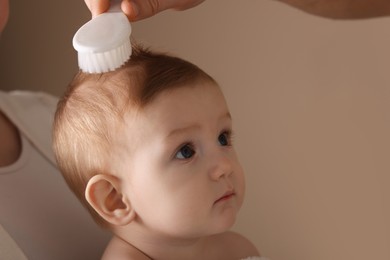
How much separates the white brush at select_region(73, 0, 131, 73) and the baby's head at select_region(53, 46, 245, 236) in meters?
0.03

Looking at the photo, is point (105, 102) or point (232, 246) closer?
point (105, 102)

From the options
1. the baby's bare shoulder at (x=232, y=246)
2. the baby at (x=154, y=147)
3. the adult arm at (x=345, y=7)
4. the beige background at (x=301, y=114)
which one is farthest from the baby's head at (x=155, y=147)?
the beige background at (x=301, y=114)

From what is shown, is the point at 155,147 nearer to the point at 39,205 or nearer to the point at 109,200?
the point at 109,200

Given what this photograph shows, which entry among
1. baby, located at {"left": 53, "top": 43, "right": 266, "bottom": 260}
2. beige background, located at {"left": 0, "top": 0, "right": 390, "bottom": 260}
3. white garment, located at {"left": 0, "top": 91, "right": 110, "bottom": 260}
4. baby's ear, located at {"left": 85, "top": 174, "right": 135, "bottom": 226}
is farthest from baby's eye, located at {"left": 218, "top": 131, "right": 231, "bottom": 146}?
beige background, located at {"left": 0, "top": 0, "right": 390, "bottom": 260}

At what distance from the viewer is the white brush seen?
65 centimetres

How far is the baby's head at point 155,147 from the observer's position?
0.70 m

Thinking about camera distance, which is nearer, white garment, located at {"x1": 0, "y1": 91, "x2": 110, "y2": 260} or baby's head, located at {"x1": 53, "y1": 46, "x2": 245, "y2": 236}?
baby's head, located at {"x1": 53, "y1": 46, "x2": 245, "y2": 236}

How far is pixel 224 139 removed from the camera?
75cm

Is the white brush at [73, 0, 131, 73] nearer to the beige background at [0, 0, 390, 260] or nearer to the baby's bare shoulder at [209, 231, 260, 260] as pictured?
the baby's bare shoulder at [209, 231, 260, 260]

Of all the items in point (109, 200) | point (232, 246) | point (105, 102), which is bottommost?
point (232, 246)

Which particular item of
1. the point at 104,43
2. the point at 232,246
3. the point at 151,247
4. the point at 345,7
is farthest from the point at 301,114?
the point at 104,43

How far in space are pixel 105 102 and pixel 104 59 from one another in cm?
6

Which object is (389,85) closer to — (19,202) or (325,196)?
(325,196)

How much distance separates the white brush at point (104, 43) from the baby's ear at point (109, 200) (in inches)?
4.5
